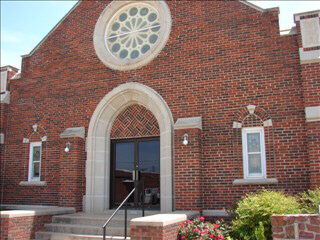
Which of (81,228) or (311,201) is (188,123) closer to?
(311,201)

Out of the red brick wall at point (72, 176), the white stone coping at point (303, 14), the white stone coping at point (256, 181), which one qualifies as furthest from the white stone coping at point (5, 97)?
the white stone coping at point (303, 14)

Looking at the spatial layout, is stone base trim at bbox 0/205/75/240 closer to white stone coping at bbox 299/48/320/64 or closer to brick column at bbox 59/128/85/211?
brick column at bbox 59/128/85/211

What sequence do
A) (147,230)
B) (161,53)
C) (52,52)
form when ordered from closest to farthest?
(147,230) → (161,53) → (52,52)

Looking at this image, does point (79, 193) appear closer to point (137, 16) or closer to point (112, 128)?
point (112, 128)

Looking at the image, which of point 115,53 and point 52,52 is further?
point 52,52

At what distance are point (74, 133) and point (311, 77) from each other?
7.21 meters

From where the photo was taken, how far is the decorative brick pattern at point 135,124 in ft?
39.7

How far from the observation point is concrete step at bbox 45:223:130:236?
9684 millimetres

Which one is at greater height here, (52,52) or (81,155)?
(52,52)

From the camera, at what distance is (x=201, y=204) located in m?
10.5

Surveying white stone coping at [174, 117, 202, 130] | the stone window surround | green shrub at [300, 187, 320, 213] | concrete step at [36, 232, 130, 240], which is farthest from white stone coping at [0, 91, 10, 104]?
green shrub at [300, 187, 320, 213]

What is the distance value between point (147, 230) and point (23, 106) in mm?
8330

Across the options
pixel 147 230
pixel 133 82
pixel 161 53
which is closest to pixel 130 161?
pixel 133 82

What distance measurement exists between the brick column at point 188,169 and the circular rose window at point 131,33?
2.94m
